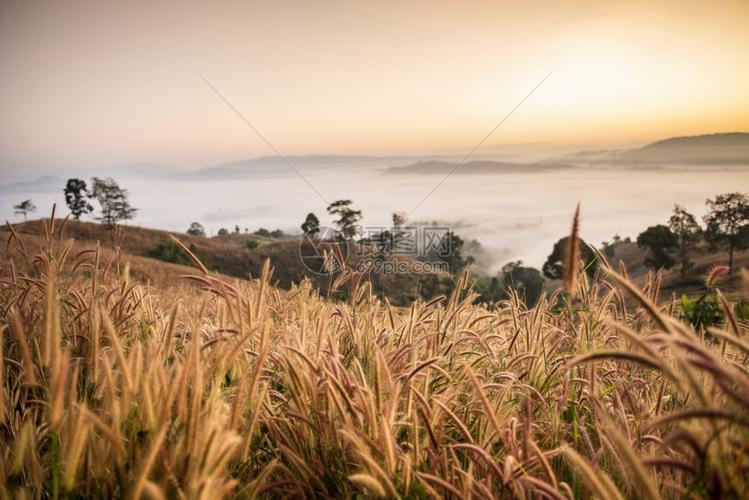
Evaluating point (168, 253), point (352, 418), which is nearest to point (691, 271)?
point (168, 253)

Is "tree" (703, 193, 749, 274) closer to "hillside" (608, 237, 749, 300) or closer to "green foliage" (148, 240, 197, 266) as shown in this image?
"hillside" (608, 237, 749, 300)

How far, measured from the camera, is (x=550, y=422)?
2570mm

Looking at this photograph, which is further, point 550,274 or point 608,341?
point 550,274

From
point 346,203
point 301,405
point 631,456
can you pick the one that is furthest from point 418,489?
point 346,203

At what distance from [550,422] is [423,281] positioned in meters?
38.1

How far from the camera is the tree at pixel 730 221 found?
183 ft

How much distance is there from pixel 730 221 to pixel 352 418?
7139cm

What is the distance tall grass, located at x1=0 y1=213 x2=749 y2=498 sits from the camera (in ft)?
4.07

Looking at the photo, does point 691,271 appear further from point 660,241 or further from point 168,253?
point 168,253

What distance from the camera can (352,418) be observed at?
83.4 inches

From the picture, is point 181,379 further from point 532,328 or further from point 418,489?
point 532,328
